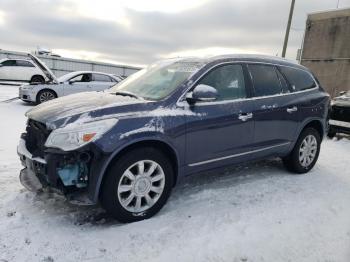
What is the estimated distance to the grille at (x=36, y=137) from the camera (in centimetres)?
368

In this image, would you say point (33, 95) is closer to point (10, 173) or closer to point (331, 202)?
point (10, 173)

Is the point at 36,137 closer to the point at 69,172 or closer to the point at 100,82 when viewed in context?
the point at 69,172

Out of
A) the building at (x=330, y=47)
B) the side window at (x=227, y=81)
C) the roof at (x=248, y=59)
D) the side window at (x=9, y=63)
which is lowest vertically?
the side window at (x=9, y=63)

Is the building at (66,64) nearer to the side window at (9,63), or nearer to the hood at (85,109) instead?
the side window at (9,63)

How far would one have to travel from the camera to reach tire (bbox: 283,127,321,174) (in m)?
5.57

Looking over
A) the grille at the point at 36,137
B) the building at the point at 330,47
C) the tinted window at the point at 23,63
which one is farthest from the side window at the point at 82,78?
the building at the point at 330,47

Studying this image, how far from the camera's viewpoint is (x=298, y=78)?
562 centimetres

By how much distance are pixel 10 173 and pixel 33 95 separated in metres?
7.68

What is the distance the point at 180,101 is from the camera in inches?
158

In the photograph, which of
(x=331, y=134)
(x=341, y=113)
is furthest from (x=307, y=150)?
(x=341, y=113)

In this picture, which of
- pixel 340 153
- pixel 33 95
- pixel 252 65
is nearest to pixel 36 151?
pixel 252 65

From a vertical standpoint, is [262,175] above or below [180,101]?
below

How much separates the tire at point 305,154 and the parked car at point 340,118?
347 centimetres

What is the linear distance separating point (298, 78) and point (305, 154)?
3.83 feet
